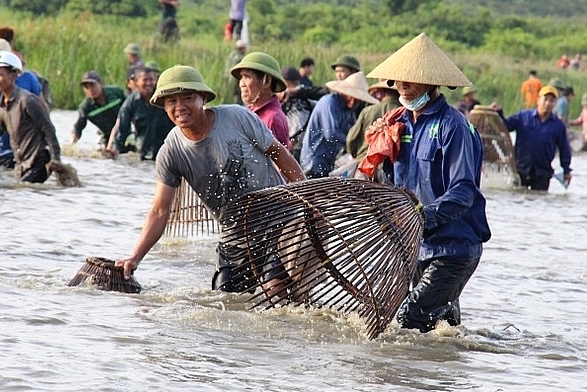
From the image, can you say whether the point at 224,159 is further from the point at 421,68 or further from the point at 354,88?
the point at 354,88

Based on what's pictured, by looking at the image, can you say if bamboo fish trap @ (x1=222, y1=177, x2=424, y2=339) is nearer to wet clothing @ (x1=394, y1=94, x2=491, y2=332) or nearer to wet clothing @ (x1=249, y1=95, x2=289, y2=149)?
wet clothing @ (x1=394, y1=94, x2=491, y2=332)

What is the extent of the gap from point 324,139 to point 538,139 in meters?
5.26

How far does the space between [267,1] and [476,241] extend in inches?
1600

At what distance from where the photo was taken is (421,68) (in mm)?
6020

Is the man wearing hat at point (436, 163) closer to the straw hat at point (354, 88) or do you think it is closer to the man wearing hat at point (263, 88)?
the man wearing hat at point (263, 88)

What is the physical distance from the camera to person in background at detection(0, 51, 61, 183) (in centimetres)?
1127

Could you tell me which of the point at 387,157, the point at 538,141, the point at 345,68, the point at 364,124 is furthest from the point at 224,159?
the point at 538,141

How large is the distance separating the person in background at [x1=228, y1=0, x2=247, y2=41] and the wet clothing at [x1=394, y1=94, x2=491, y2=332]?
2069 cm

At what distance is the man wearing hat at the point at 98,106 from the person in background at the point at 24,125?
3950mm

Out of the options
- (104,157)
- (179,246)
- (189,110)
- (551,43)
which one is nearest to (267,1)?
(551,43)

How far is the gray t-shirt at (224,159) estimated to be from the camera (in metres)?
6.73

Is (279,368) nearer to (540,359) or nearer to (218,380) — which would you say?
(218,380)

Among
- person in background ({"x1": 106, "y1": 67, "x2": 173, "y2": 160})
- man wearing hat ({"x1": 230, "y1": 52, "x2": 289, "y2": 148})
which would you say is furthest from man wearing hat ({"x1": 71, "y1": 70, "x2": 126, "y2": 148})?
man wearing hat ({"x1": 230, "y1": 52, "x2": 289, "y2": 148})

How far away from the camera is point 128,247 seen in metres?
9.82
